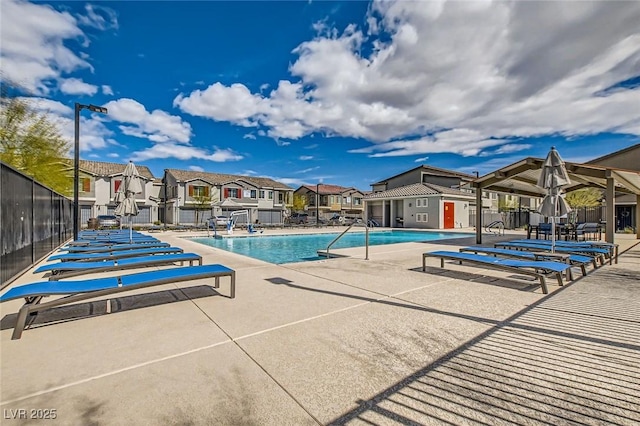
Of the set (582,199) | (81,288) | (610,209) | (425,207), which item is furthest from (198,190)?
(582,199)

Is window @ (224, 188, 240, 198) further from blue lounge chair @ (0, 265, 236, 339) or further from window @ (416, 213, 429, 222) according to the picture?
blue lounge chair @ (0, 265, 236, 339)

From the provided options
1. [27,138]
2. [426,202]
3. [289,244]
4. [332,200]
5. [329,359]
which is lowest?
[289,244]

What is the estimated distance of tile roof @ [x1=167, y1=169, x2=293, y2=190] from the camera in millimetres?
35312

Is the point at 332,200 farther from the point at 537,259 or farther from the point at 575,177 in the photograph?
the point at 537,259

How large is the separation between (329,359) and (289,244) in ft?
44.8

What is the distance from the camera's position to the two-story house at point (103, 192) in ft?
95.9

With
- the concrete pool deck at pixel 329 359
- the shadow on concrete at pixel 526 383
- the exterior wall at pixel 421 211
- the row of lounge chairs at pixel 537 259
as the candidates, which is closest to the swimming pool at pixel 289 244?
the exterior wall at pixel 421 211

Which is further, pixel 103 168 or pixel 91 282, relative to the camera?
pixel 103 168

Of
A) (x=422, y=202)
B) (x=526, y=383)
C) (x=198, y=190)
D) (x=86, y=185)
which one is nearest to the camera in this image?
(x=526, y=383)

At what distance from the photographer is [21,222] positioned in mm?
6156

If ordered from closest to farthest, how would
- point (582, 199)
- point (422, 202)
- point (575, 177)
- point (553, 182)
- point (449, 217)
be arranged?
point (553, 182), point (575, 177), point (582, 199), point (449, 217), point (422, 202)

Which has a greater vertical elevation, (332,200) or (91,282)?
(332,200)

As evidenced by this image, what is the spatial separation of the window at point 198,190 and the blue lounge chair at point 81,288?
30.8 meters

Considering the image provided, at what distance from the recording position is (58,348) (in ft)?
9.55
